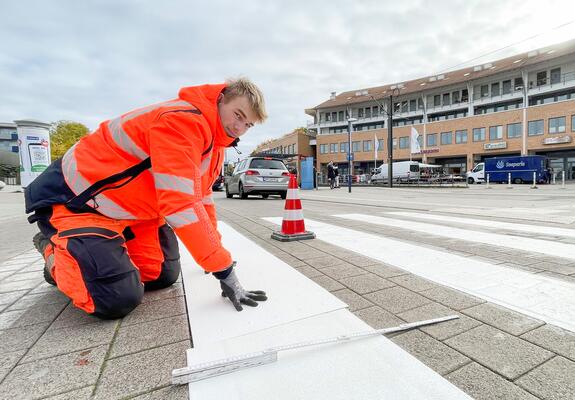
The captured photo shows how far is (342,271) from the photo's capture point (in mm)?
2705

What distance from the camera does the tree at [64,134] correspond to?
50456 mm

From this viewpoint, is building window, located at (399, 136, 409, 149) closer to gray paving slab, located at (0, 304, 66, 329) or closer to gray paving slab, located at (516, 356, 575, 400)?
gray paving slab, located at (516, 356, 575, 400)

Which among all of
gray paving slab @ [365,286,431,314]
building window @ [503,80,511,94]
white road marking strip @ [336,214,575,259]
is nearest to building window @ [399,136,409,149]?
building window @ [503,80,511,94]

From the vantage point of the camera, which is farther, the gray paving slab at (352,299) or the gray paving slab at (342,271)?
the gray paving slab at (342,271)

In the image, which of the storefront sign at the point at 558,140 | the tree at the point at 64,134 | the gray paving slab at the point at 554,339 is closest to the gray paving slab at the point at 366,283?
the gray paving slab at the point at 554,339

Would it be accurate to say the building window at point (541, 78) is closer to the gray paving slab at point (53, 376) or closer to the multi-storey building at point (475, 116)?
the multi-storey building at point (475, 116)

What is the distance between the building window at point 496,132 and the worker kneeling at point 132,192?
49.4 m

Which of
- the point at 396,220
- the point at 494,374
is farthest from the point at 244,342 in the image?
the point at 396,220

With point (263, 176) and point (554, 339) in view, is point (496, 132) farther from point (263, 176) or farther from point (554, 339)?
point (554, 339)

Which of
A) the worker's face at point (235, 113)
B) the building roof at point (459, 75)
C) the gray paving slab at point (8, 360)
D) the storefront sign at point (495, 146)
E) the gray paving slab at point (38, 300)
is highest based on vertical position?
the building roof at point (459, 75)

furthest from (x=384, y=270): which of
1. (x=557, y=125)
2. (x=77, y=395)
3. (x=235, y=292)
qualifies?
(x=557, y=125)

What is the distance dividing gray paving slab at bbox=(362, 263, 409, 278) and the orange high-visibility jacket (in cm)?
137

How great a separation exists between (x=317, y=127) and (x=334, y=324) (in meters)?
65.8

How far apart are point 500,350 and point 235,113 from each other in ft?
6.11
